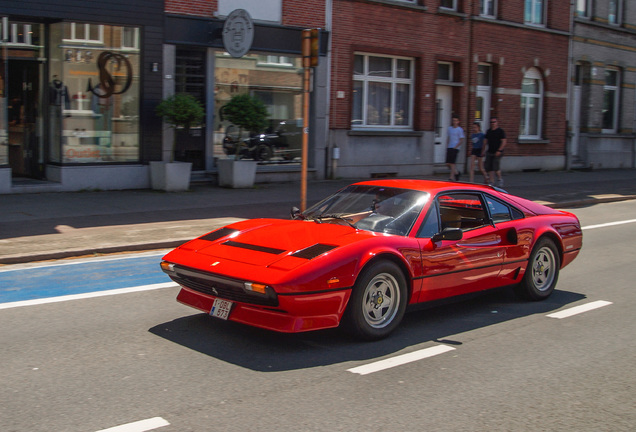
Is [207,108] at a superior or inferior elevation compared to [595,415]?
superior

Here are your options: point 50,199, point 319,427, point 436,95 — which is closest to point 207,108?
point 50,199

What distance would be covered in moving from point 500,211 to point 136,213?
7.67 m

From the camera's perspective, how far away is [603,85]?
28703mm

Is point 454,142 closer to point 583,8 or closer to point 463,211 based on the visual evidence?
point 583,8

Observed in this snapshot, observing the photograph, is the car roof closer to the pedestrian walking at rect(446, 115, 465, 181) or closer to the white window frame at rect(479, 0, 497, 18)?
the pedestrian walking at rect(446, 115, 465, 181)

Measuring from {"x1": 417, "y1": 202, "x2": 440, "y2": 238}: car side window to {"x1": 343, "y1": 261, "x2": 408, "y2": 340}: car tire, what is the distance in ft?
1.79

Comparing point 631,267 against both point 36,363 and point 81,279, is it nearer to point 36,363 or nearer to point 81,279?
point 81,279

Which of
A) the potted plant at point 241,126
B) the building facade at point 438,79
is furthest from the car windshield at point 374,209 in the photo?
the building facade at point 438,79

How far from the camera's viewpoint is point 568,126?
2733 cm

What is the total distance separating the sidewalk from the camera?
10234mm

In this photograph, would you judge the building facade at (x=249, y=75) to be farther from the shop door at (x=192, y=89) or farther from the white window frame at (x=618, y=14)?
the white window frame at (x=618, y=14)

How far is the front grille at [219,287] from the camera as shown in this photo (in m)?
5.53

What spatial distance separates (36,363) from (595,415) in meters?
3.94

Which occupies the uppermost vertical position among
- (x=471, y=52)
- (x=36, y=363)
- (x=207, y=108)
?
(x=471, y=52)
